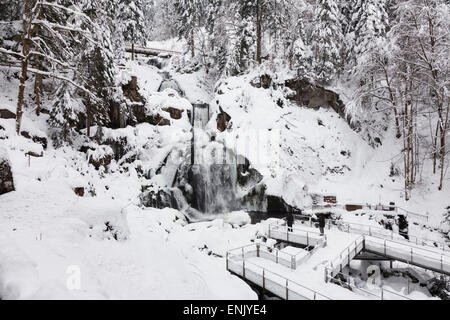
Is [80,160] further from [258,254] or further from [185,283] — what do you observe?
[185,283]

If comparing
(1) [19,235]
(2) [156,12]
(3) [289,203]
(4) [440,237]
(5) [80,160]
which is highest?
(2) [156,12]

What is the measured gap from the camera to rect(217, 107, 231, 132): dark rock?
25422 millimetres

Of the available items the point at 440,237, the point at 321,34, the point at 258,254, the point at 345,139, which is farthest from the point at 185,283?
the point at 321,34

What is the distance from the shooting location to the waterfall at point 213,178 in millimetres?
21562

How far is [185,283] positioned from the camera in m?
6.78

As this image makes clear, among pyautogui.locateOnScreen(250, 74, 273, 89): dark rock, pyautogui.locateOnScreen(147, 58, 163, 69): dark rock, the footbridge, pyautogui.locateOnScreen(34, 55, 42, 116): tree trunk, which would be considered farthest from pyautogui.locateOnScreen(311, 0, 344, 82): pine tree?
pyautogui.locateOnScreen(34, 55, 42, 116): tree trunk

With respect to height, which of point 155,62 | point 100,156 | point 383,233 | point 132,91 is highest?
point 155,62

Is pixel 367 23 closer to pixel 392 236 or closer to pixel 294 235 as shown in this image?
pixel 392 236

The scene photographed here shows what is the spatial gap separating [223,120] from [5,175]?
63.3 feet

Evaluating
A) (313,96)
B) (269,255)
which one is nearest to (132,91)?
(269,255)

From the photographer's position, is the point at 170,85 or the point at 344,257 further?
the point at 170,85

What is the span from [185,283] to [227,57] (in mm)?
28628

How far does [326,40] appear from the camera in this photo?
26969 mm

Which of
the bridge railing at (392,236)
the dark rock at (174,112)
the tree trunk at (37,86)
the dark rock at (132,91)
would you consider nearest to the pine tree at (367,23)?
the bridge railing at (392,236)
